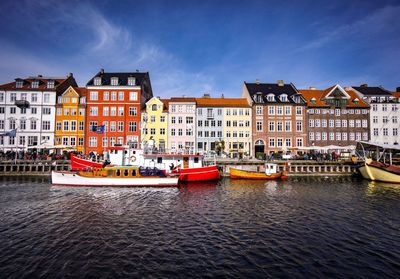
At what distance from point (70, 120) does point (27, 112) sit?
9.42m

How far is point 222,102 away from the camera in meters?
56.3

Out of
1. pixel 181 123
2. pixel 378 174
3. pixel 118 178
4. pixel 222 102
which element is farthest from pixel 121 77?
pixel 378 174

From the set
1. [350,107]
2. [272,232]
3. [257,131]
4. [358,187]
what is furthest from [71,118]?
[350,107]

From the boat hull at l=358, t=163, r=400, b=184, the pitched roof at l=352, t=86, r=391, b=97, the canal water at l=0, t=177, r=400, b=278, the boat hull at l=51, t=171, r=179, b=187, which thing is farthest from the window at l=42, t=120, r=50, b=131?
the pitched roof at l=352, t=86, r=391, b=97

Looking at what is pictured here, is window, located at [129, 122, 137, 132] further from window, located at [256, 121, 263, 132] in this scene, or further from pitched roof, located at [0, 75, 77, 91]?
window, located at [256, 121, 263, 132]

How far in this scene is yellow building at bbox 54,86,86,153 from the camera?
52.4 metres

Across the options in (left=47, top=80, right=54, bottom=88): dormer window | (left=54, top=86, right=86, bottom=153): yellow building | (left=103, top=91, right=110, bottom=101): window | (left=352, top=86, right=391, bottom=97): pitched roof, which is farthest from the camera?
(left=352, top=86, right=391, bottom=97): pitched roof

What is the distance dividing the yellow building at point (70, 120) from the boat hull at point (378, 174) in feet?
184

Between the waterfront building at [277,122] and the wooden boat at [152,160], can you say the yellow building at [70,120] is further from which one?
the waterfront building at [277,122]

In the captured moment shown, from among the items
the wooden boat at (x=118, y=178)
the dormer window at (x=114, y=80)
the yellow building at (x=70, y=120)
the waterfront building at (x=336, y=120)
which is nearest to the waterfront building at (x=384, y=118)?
the waterfront building at (x=336, y=120)

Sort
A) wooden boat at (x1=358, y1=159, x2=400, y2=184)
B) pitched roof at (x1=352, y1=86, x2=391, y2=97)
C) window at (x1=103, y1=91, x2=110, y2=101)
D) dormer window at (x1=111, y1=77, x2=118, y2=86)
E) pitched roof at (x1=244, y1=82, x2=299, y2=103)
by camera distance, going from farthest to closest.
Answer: pitched roof at (x1=352, y1=86, x2=391, y2=97), pitched roof at (x1=244, y1=82, x2=299, y2=103), dormer window at (x1=111, y1=77, x2=118, y2=86), window at (x1=103, y1=91, x2=110, y2=101), wooden boat at (x1=358, y1=159, x2=400, y2=184)

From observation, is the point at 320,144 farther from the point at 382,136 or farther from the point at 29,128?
the point at 29,128

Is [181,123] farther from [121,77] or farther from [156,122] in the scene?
[121,77]

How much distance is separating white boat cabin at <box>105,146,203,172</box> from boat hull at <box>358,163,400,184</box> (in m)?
26.9
